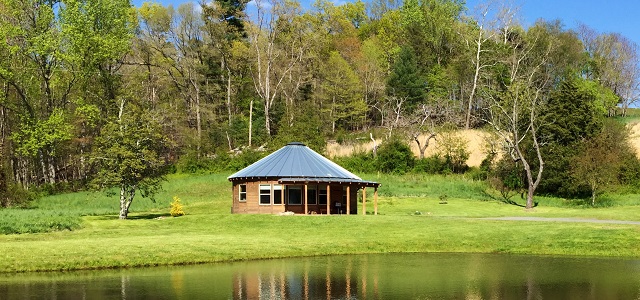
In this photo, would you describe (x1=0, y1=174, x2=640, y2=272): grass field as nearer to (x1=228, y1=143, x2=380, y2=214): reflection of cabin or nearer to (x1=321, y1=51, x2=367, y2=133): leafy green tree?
(x1=228, y1=143, x2=380, y2=214): reflection of cabin

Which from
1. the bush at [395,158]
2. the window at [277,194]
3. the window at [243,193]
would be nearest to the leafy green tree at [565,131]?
the bush at [395,158]

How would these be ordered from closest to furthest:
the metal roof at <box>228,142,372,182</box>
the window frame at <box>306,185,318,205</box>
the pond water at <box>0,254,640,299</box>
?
1. the pond water at <box>0,254,640,299</box>
2. the metal roof at <box>228,142,372,182</box>
3. the window frame at <box>306,185,318,205</box>

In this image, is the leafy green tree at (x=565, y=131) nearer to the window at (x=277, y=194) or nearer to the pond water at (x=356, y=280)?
the window at (x=277, y=194)

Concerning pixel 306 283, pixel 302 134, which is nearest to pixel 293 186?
pixel 306 283

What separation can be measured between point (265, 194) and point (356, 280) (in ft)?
68.0

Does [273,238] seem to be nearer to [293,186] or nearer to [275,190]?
[275,190]

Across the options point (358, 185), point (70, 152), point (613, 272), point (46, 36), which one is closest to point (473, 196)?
point (358, 185)

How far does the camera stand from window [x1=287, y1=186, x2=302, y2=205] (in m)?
41.0

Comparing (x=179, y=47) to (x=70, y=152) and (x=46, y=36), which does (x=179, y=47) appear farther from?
(x=46, y=36)

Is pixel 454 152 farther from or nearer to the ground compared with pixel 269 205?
farther from the ground

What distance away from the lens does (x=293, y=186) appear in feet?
135

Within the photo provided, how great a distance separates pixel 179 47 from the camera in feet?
249

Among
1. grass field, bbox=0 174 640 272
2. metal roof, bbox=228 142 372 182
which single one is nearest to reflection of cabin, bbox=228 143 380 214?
metal roof, bbox=228 142 372 182

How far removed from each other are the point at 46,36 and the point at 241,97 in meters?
30.8
